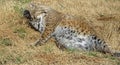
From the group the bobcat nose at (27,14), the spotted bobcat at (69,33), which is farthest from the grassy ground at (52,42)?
the spotted bobcat at (69,33)

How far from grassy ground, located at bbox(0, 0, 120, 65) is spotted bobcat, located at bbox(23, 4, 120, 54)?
0.76ft

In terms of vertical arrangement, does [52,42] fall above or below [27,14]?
below

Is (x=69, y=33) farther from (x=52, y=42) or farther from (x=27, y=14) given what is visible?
(x=27, y=14)

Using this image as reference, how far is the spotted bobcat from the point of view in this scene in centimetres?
870

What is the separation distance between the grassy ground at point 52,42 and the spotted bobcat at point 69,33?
0.76 feet

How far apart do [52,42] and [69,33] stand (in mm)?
414

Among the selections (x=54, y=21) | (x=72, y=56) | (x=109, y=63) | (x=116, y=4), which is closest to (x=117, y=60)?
(x=109, y=63)

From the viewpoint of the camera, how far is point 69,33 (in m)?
8.88

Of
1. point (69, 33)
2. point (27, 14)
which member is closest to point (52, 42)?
point (69, 33)

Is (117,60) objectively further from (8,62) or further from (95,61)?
(8,62)

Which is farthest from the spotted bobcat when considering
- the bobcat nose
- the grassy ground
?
the bobcat nose

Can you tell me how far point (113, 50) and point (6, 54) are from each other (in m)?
2.26

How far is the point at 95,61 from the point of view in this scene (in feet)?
25.8

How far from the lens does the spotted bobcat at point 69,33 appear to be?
28.6 ft
